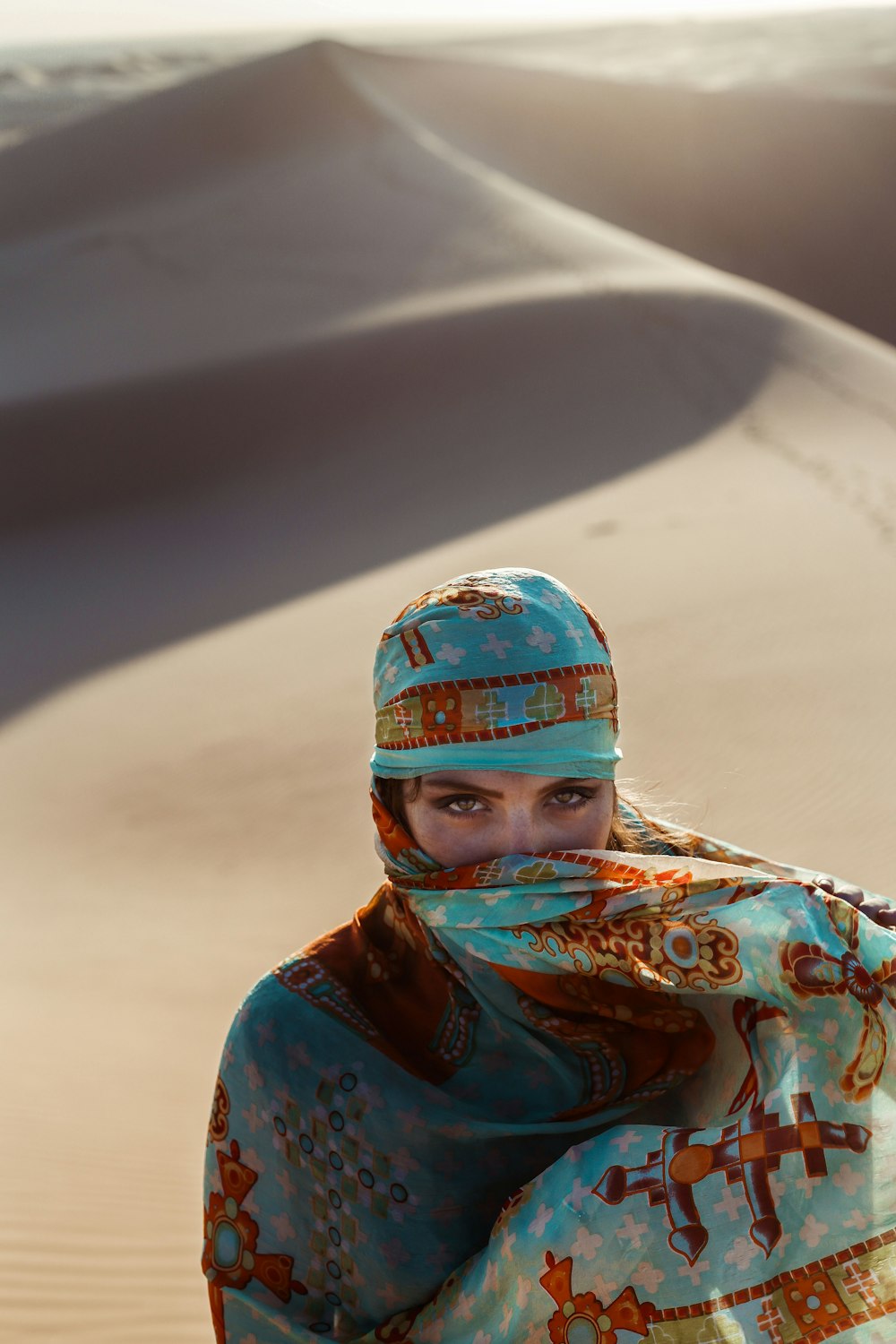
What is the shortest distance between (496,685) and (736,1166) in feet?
2.90

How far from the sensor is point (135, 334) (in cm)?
2116

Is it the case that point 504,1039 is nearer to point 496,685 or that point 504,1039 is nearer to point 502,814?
point 502,814

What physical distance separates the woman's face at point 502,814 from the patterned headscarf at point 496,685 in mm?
33

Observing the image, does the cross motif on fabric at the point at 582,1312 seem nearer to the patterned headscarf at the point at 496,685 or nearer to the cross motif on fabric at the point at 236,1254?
the cross motif on fabric at the point at 236,1254

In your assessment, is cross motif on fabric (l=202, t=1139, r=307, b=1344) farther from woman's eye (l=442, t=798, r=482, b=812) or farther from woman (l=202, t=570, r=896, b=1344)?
woman's eye (l=442, t=798, r=482, b=812)

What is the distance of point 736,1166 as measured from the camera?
69.1 inches

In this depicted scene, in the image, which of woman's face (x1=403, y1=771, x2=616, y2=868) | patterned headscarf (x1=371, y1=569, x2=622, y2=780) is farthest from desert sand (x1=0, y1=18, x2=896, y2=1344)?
patterned headscarf (x1=371, y1=569, x2=622, y2=780)

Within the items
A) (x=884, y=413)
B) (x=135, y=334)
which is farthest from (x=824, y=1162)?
(x=135, y=334)

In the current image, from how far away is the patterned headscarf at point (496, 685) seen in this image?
221 cm

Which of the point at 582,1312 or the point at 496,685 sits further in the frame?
the point at 496,685

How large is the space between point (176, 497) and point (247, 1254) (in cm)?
1582

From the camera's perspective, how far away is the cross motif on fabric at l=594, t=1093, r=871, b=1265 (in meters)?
1.73

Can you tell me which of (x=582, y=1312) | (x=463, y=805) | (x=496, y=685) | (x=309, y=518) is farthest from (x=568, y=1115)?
(x=309, y=518)

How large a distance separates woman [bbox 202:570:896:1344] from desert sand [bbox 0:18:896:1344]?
2.00 meters
